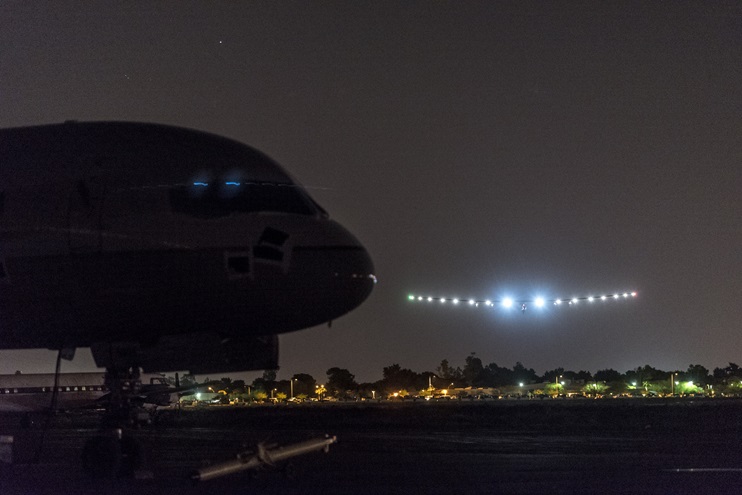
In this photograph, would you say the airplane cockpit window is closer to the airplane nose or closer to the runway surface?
the airplane nose

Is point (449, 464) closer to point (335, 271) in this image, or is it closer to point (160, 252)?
point (335, 271)

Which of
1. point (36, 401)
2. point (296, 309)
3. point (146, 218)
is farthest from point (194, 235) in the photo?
point (36, 401)

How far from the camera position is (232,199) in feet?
54.4

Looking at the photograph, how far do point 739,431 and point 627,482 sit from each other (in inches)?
847

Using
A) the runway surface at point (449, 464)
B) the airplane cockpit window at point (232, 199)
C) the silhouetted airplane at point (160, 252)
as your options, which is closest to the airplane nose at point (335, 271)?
the silhouetted airplane at point (160, 252)

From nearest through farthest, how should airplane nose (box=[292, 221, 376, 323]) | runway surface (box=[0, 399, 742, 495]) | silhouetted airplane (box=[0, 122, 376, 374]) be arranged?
silhouetted airplane (box=[0, 122, 376, 374]) < airplane nose (box=[292, 221, 376, 323]) < runway surface (box=[0, 399, 742, 495])

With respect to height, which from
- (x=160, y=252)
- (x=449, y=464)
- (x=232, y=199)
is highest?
(x=232, y=199)

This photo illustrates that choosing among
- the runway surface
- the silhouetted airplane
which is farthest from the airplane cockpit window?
the runway surface

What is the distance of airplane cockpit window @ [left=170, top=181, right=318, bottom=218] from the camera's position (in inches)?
647

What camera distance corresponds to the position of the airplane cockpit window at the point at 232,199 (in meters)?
16.4

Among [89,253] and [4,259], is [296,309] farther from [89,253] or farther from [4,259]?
[4,259]

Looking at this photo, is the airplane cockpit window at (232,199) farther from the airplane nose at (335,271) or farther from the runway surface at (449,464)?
the runway surface at (449,464)

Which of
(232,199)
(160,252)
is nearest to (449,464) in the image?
(232,199)

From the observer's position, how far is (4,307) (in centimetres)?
1667
